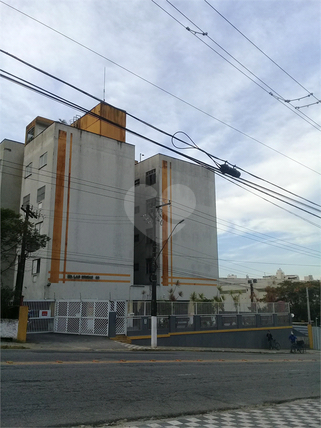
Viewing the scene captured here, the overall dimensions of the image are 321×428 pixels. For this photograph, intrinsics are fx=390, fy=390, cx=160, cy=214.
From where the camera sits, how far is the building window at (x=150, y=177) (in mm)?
51125

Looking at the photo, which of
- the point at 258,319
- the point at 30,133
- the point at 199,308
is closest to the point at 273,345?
the point at 258,319

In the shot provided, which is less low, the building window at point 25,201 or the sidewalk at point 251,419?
the building window at point 25,201

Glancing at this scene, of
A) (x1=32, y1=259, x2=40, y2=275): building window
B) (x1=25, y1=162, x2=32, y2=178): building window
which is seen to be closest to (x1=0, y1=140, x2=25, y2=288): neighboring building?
(x1=25, y1=162, x2=32, y2=178): building window

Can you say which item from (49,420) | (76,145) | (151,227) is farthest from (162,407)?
(151,227)

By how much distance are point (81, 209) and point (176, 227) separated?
45.4 ft

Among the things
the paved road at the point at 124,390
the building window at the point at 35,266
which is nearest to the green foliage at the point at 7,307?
the paved road at the point at 124,390

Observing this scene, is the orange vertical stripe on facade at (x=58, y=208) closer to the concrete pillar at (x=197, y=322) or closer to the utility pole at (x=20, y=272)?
the utility pole at (x=20, y=272)

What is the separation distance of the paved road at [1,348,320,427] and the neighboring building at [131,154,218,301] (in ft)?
112

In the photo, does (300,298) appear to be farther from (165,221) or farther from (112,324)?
(112,324)

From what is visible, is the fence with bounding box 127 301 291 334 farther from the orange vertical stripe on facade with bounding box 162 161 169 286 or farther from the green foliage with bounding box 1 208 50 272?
the orange vertical stripe on facade with bounding box 162 161 169 286

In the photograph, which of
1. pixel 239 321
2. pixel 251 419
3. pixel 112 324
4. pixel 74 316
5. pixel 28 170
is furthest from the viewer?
pixel 28 170

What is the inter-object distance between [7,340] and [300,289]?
185ft

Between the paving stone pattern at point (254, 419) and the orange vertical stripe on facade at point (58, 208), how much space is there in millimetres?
31410

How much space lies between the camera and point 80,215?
41.1m
